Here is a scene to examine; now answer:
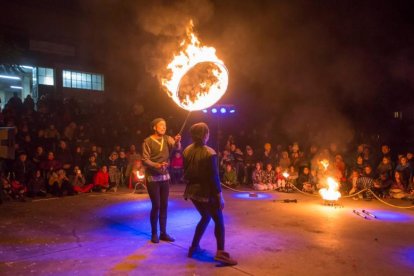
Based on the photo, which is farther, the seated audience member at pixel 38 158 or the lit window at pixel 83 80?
Answer: the lit window at pixel 83 80

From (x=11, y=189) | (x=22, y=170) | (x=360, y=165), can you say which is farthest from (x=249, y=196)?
(x=22, y=170)

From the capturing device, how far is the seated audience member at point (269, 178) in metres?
12.3

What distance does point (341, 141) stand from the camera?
13.7 metres

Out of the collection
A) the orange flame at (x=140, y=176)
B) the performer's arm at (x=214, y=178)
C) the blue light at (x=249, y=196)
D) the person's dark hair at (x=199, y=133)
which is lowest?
the blue light at (x=249, y=196)

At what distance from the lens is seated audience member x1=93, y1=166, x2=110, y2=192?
1185 cm

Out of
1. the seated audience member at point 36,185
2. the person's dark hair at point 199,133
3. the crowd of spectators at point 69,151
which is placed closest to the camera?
the person's dark hair at point 199,133

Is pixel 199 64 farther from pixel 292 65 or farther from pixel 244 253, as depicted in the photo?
pixel 292 65

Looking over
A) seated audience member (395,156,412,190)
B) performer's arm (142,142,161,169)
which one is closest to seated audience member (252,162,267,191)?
seated audience member (395,156,412,190)

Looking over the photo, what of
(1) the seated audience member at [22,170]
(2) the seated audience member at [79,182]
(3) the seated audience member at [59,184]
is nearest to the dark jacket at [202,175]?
(3) the seated audience member at [59,184]

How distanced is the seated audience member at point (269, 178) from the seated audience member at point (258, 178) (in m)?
0.10

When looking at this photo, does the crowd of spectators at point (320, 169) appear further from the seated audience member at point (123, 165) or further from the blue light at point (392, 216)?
the seated audience member at point (123, 165)

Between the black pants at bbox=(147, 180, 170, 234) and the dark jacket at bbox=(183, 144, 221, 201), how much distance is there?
2.96 feet

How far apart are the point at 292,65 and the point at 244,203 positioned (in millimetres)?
7055

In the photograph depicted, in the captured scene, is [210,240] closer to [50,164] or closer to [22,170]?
[22,170]
